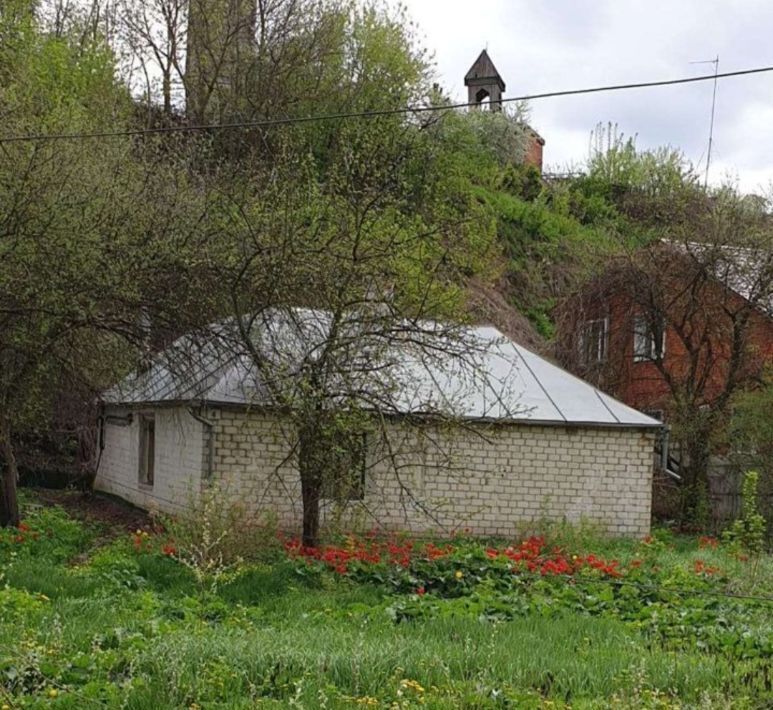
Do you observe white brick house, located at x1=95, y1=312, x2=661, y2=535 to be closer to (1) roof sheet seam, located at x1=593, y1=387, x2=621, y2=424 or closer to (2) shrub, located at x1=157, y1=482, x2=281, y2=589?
(1) roof sheet seam, located at x1=593, y1=387, x2=621, y2=424

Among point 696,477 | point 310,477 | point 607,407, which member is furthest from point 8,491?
point 696,477

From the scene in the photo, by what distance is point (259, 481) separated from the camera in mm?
13844

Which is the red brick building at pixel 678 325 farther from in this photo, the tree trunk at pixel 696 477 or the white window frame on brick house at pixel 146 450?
the white window frame on brick house at pixel 146 450

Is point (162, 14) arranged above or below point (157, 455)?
above

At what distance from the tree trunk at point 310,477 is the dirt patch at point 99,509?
369cm

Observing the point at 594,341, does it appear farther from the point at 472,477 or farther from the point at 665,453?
the point at 472,477

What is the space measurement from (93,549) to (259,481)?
2626 mm

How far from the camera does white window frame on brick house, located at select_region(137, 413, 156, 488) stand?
17594 millimetres

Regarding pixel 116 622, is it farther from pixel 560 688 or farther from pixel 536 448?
pixel 536 448

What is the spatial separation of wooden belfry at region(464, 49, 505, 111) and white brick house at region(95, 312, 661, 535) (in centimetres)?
3541

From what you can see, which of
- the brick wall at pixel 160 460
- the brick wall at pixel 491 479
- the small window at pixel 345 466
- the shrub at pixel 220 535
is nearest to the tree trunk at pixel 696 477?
the brick wall at pixel 491 479

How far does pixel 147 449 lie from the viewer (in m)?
17.8

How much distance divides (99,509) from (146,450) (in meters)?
1.50

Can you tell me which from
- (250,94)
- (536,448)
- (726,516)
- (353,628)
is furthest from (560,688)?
(250,94)
